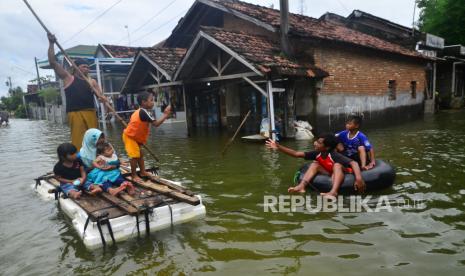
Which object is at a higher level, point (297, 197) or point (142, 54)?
point (142, 54)

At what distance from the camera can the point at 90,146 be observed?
5340 mm

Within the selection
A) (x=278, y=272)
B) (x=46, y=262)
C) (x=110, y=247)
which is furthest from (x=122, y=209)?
(x=278, y=272)

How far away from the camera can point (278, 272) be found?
10.9 ft

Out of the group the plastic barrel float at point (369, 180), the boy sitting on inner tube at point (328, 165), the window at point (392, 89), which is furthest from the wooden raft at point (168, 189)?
the window at point (392, 89)

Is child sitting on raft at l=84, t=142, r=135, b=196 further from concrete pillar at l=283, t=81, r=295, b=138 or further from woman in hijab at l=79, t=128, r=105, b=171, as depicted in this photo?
concrete pillar at l=283, t=81, r=295, b=138

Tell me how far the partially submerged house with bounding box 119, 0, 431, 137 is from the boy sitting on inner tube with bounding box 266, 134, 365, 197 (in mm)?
4616

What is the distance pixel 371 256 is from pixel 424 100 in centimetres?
1864

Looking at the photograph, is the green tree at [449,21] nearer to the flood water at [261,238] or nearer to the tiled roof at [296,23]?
the tiled roof at [296,23]

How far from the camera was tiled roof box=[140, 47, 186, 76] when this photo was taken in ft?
46.5

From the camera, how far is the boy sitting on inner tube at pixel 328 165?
5.25 m

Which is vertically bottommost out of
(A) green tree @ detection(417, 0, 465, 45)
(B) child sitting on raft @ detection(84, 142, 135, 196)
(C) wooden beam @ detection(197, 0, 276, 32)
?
(B) child sitting on raft @ detection(84, 142, 135, 196)

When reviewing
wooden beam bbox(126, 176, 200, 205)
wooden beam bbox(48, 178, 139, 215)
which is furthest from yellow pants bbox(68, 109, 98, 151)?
wooden beam bbox(48, 178, 139, 215)

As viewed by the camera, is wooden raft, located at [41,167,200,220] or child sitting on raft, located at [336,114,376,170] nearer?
wooden raft, located at [41,167,200,220]

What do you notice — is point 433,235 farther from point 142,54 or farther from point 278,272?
point 142,54
